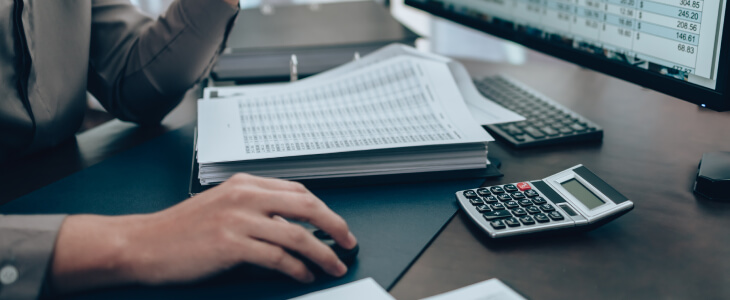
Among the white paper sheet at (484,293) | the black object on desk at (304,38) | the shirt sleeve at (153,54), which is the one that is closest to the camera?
the white paper sheet at (484,293)

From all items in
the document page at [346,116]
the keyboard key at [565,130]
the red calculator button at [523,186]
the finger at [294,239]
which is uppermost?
the document page at [346,116]

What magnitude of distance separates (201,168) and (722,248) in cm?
48

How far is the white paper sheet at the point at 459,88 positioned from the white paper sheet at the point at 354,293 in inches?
12.1

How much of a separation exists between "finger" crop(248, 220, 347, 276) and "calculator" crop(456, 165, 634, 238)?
0.15 metres

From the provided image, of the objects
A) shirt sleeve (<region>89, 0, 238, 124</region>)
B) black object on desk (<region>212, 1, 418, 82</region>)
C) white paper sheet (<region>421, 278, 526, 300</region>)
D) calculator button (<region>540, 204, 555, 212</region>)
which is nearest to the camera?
white paper sheet (<region>421, 278, 526, 300</region>)

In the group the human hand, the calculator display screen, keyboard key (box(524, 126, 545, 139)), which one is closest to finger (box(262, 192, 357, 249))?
the human hand

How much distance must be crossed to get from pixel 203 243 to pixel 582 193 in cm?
35

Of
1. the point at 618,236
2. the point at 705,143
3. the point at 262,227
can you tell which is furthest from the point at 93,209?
the point at 705,143

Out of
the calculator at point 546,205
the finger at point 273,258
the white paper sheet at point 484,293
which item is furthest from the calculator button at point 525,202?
the finger at point 273,258

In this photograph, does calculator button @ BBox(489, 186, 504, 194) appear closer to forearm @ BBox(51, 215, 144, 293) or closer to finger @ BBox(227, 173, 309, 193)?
finger @ BBox(227, 173, 309, 193)

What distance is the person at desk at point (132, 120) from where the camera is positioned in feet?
1.41

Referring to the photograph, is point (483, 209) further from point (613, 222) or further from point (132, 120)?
point (132, 120)

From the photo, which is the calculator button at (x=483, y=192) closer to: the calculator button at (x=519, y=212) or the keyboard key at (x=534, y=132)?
the calculator button at (x=519, y=212)

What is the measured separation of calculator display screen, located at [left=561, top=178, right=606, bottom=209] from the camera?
528 mm
